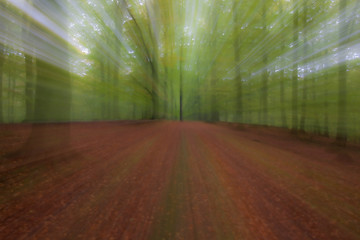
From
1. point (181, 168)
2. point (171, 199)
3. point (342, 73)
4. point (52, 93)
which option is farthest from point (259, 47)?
point (52, 93)

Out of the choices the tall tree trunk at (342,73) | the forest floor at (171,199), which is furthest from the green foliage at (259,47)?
the forest floor at (171,199)

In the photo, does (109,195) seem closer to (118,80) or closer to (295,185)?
(295,185)

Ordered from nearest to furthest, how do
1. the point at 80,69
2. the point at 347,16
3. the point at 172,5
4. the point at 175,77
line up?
1. the point at 347,16
2. the point at 80,69
3. the point at 172,5
4. the point at 175,77

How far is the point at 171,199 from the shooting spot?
48cm

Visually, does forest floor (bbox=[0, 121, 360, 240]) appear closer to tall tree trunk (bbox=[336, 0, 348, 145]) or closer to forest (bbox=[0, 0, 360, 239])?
forest (bbox=[0, 0, 360, 239])

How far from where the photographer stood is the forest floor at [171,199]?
0.35 metres

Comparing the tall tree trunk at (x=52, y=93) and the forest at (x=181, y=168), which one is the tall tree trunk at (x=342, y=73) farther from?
the tall tree trunk at (x=52, y=93)

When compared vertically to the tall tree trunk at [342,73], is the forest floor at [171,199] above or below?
below

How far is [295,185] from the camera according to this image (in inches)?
23.6

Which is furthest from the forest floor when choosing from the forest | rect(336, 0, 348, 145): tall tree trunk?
rect(336, 0, 348, 145): tall tree trunk

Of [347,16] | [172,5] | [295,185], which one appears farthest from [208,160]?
[172,5]

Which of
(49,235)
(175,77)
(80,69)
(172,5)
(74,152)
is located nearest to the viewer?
(49,235)

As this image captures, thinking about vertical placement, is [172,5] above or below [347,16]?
above

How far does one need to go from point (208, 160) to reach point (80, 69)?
199cm
